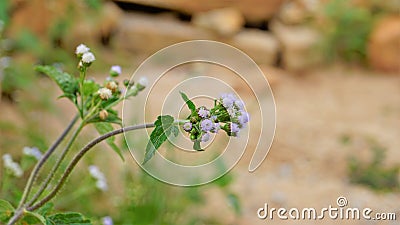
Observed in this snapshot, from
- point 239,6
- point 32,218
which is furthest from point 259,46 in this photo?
point 32,218

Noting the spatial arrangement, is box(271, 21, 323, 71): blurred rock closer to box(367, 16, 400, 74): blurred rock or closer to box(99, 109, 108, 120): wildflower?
box(367, 16, 400, 74): blurred rock

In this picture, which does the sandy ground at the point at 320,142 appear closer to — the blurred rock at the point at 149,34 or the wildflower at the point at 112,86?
the blurred rock at the point at 149,34

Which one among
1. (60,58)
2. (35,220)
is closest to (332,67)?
(60,58)

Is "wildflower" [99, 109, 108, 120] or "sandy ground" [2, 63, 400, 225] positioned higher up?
"sandy ground" [2, 63, 400, 225]

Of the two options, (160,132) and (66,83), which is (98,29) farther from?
(160,132)

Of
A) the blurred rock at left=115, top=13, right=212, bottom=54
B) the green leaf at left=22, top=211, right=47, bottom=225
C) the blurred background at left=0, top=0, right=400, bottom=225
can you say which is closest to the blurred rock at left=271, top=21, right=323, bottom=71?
the blurred background at left=0, top=0, right=400, bottom=225

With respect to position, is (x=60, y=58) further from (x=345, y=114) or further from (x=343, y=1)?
(x=343, y=1)
